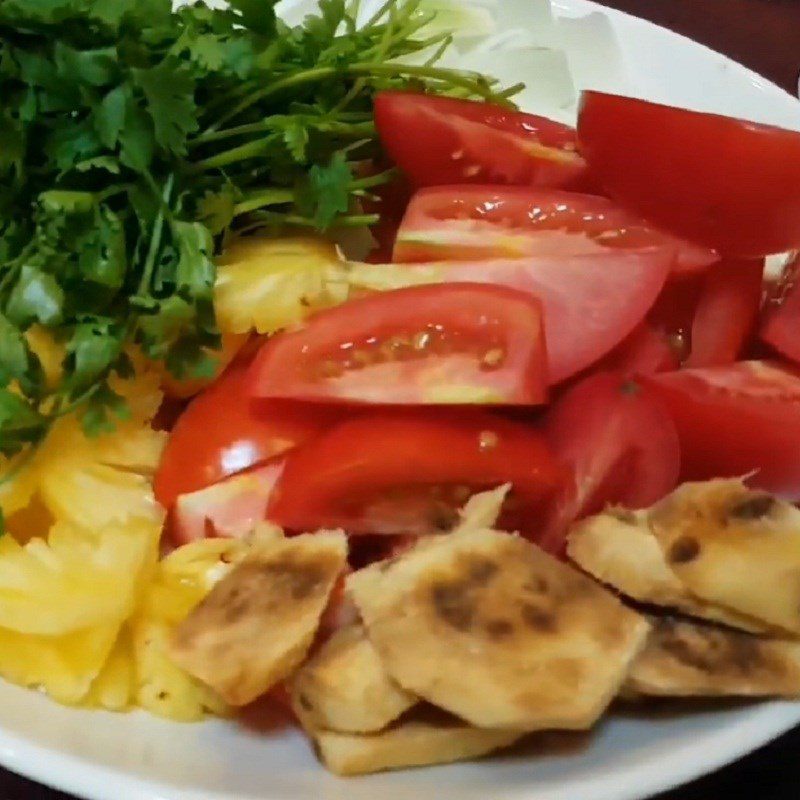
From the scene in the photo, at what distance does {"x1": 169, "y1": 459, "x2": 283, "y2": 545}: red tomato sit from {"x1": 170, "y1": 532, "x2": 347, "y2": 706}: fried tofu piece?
0.10 metres

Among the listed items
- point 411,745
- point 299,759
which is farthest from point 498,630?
point 299,759

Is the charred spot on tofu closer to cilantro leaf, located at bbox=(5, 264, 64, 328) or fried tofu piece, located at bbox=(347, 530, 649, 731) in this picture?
fried tofu piece, located at bbox=(347, 530, 649, 731)

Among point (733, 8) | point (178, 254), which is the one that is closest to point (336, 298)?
point (178, 254)

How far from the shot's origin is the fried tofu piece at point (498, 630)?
2.72 ft

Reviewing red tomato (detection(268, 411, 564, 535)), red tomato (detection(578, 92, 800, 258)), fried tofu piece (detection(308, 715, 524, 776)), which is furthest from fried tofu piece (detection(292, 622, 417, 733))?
red tomato (detection(578, 92, 800, 258))

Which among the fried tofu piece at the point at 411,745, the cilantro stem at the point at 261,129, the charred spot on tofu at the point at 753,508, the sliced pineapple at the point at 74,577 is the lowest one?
the fried tofu piece at the point at 411,745

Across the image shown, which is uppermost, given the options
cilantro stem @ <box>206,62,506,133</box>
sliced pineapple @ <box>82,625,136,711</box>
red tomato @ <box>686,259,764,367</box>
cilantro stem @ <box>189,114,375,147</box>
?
cilantro stem @ <box>206,62,506,133</box>

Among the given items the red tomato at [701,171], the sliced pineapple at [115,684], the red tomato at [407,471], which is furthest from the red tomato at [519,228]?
the sliced pineapple at [115,684]

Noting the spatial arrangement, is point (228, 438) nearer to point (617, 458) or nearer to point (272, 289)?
point (272, 289)

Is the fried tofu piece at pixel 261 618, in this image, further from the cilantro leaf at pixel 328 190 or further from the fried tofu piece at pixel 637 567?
the cilantro leaf at pixel 328 190

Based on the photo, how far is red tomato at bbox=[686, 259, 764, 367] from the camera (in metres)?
1.17

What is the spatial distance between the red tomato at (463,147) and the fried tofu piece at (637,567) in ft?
1.80

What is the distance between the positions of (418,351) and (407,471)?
143mm

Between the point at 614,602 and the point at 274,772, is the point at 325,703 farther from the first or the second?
→ the point at 614,602
